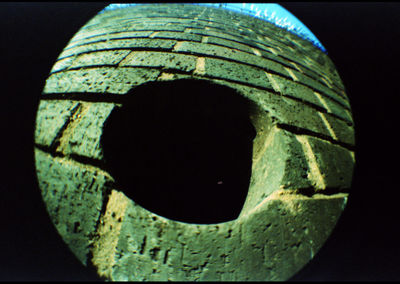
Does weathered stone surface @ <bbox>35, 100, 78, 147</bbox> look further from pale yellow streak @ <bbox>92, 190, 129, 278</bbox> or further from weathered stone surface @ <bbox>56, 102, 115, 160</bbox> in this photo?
pale yellow streak @ <bbox>92, 190, 129, 278</bbox>

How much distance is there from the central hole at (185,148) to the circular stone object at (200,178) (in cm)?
3

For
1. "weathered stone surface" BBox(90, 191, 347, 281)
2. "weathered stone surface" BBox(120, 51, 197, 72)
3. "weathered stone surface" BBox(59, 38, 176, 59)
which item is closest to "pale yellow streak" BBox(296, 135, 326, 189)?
"weathered stone surface" BBox(90, 191, 347, 281)

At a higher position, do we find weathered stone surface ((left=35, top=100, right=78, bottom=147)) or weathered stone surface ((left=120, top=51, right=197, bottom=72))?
weathered stone surface ((left=120, top=51, right=197, bottom=72))

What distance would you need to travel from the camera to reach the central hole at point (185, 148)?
0.97 metres

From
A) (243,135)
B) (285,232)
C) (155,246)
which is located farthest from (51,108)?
(285,232)

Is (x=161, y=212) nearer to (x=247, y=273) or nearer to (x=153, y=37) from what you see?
(x=247, y=273)

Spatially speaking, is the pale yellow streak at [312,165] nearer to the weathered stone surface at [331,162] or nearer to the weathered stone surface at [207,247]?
the weathered stone surface at [331,162]

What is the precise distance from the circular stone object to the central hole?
1.3 inches

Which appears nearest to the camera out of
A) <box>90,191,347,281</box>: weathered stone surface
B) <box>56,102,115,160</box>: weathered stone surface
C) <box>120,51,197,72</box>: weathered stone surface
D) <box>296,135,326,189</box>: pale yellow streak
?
<box>90,191,347,281</box>: weathered stone surface

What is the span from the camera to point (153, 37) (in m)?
1.40

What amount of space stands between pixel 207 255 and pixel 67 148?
29.2 inches

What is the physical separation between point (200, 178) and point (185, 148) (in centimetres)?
Answer: 25

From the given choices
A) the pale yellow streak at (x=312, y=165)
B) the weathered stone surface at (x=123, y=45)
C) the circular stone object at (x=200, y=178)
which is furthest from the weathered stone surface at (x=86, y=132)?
the pale yellow streak at (x=312, y=165)

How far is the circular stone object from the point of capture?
0.65 m
